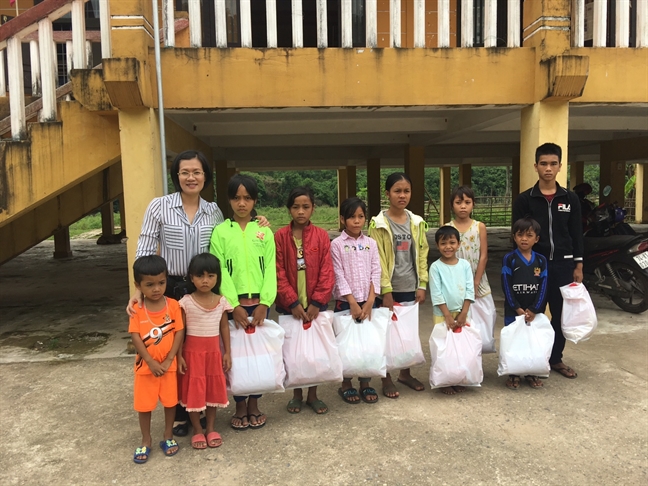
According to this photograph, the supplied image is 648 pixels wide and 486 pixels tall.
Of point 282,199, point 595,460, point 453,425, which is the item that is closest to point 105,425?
point 453,425

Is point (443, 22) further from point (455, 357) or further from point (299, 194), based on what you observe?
point (455, 357)

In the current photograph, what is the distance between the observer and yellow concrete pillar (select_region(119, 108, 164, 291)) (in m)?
3.89

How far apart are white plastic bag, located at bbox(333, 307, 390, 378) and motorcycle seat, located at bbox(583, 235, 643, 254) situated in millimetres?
3568

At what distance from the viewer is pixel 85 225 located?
23.4 m

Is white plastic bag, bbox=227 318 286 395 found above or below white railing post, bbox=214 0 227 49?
below

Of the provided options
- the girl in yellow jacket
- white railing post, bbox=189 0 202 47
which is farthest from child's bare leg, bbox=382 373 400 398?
white railing post, bbox=189 0 202 47

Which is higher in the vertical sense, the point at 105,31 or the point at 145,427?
the point at 105,31

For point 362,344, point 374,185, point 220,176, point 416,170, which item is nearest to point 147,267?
point 362,344

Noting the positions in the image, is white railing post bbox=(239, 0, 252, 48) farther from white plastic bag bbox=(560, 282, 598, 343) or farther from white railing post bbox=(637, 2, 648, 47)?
white railing post bbox=(637, 2, 648, 47)

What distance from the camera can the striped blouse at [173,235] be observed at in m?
2.64

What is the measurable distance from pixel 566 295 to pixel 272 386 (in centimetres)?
201

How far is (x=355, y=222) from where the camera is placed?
2867 mm

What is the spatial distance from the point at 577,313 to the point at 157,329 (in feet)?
8.55

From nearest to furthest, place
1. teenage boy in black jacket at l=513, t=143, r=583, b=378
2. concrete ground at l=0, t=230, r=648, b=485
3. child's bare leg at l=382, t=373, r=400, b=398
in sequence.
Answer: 1. concrete ground at l=0, t=230, r=648, b=485
2. child's bare leg at l=382, t=373, r=400, b=398
3. teenage boy in black jacket at l=513, t=143, r=583, b=378
